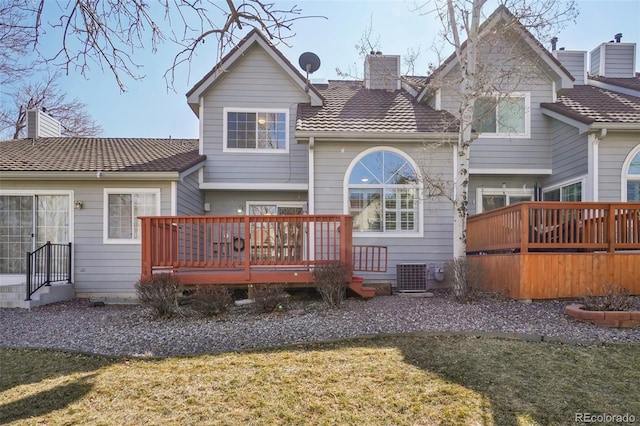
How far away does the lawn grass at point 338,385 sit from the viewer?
123 inches

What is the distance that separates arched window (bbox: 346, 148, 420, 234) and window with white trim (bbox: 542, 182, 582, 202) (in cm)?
377

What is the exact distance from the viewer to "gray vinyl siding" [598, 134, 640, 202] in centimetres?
895

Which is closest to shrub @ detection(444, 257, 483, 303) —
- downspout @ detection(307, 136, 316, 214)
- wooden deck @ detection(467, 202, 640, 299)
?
wooden deck @ detection(467, 202, 640, 299)

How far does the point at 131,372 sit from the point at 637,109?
1177 centimetres

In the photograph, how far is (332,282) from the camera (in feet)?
22.1

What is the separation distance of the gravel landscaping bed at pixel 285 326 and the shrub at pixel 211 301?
16cm

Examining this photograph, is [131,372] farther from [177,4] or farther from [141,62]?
[177,4]

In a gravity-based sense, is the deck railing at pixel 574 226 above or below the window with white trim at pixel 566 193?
below

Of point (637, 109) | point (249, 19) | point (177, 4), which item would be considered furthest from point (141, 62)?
point (637, 109)

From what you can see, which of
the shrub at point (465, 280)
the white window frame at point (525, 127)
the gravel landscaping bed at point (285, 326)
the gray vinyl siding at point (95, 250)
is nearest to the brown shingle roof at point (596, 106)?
the white window frame at point (525, 127)

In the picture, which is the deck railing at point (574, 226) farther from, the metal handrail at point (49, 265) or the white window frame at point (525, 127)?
the metal handrail at point (49, 265)

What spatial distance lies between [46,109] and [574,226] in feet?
77.1

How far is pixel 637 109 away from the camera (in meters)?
9.58

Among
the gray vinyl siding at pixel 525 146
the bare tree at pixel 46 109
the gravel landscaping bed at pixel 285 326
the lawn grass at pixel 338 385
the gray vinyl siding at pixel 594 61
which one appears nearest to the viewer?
the lawn grass at pixel 338 385
